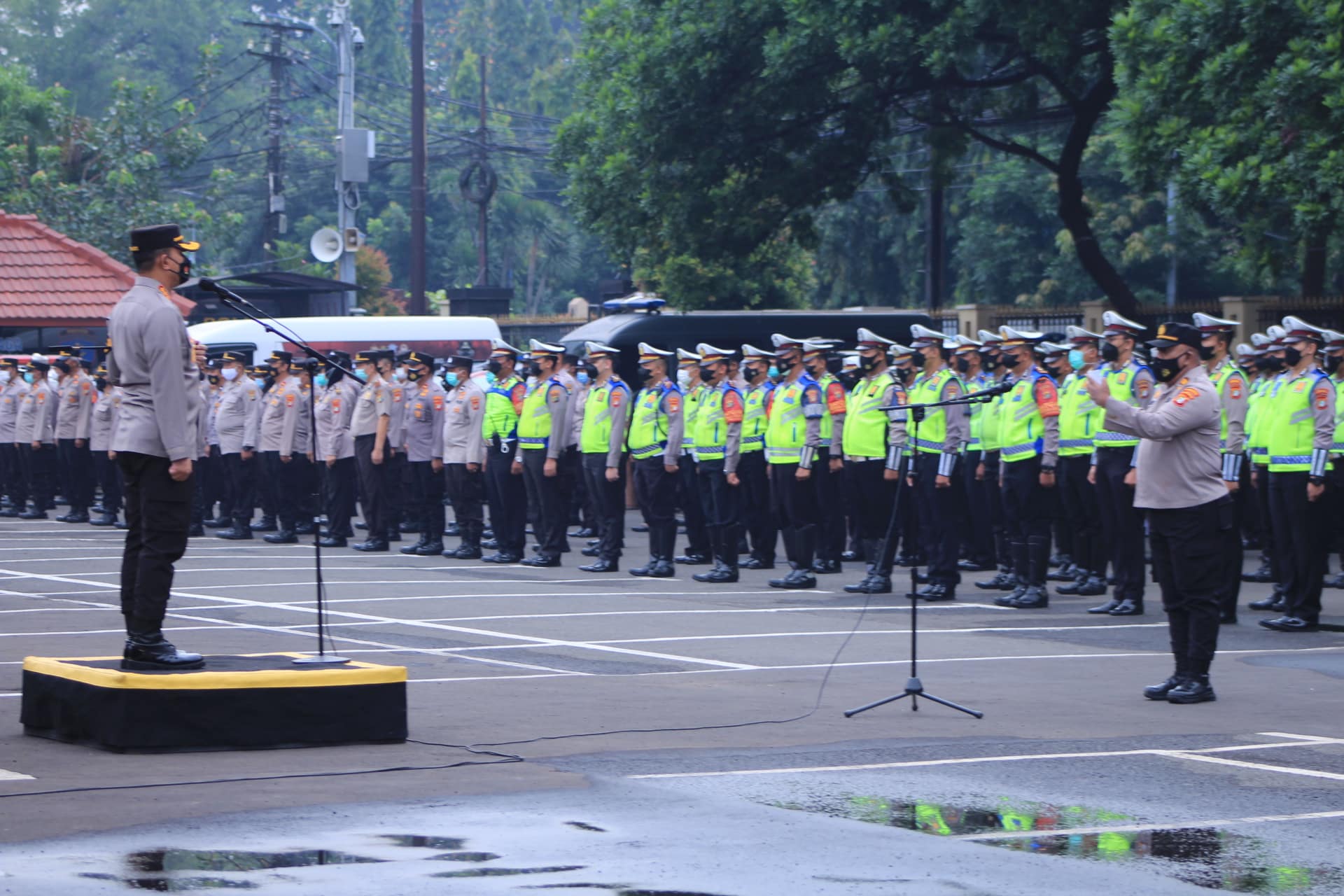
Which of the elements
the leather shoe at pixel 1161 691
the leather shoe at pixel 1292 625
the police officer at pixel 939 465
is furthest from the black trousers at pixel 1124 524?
the leather shoe at pixel 1161 691

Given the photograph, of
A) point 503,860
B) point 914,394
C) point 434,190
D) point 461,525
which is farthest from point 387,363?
point 434,190

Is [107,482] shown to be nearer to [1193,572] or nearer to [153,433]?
[153,433]

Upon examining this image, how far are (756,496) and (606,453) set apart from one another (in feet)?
4.97

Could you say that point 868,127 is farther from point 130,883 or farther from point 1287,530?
point 130,883

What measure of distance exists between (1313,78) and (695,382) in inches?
256

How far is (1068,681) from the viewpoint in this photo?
11.0 m

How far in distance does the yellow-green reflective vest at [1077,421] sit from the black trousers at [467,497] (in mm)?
6542

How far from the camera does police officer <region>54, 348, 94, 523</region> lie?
82.8ft

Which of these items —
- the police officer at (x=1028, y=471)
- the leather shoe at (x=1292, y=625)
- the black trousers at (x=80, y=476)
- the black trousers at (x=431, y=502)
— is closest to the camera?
the leather shoe at (x=1292, y=625)

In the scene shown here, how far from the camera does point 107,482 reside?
24875mm

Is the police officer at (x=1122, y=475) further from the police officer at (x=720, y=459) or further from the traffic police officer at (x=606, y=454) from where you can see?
the traffic police officer at (x=606, y=454)

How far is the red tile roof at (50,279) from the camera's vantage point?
31094mm

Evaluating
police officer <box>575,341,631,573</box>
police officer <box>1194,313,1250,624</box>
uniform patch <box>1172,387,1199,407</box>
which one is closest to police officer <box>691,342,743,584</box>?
police officer <box>575,341,631,573</box>

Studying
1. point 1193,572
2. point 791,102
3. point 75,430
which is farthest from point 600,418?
point 75,430
